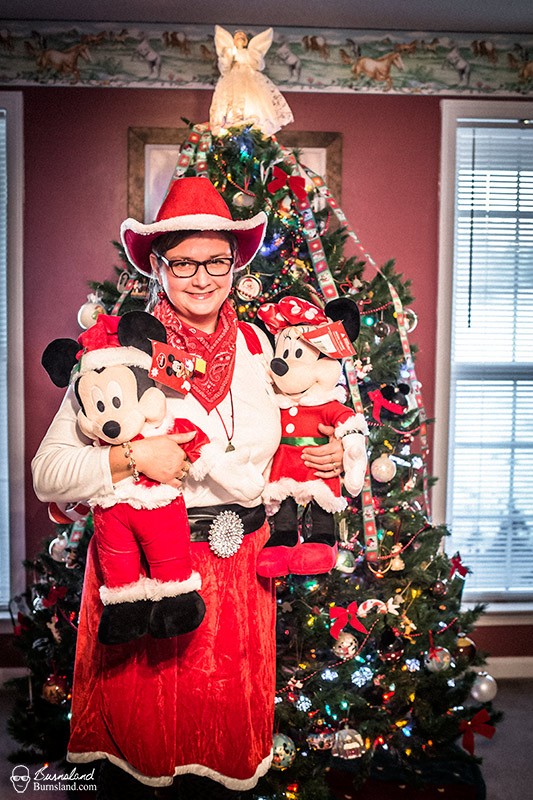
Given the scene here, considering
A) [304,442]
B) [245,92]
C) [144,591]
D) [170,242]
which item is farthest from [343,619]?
[245,92]

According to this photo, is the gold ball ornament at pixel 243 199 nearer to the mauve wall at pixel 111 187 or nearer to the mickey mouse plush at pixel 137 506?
the mickey mouse plush at pixel 137 506

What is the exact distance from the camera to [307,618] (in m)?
2.31

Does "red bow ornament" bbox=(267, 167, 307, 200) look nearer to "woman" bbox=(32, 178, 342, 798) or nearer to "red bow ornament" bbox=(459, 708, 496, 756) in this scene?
"woman" bbox=(32, 178, 342, 798)

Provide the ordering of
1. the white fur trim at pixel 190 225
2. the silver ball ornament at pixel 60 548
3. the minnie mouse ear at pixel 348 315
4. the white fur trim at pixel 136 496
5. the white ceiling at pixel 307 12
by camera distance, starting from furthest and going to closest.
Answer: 1. the white ceiling at pixel 307 12
2. the silver ball ornament at pixel 60 548
3. the minnie mouse ear at pixel 348 315
4. the white fur trim at pixel 190 225
5. the white fur trim at pixel 136 496

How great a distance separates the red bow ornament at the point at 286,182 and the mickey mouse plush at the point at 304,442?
580 millimetres

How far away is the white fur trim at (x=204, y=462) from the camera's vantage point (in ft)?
5.03

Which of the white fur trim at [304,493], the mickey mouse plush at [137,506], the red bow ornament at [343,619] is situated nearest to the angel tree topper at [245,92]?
the mickey mouse plush at [137,506]

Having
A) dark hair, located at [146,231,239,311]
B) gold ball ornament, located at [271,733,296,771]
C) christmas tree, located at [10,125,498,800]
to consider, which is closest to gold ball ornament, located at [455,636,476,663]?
christmas tree, located at [10,125,498,800]

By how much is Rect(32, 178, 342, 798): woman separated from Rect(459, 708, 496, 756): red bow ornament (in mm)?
1114

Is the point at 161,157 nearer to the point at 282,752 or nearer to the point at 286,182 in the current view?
the point at 286,182

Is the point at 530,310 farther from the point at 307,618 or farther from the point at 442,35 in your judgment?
the point at 307,618

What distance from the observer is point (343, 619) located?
7.45 feet

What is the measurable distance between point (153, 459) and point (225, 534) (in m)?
0.29

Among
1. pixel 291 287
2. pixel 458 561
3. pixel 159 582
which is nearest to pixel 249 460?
pixel 159 582
